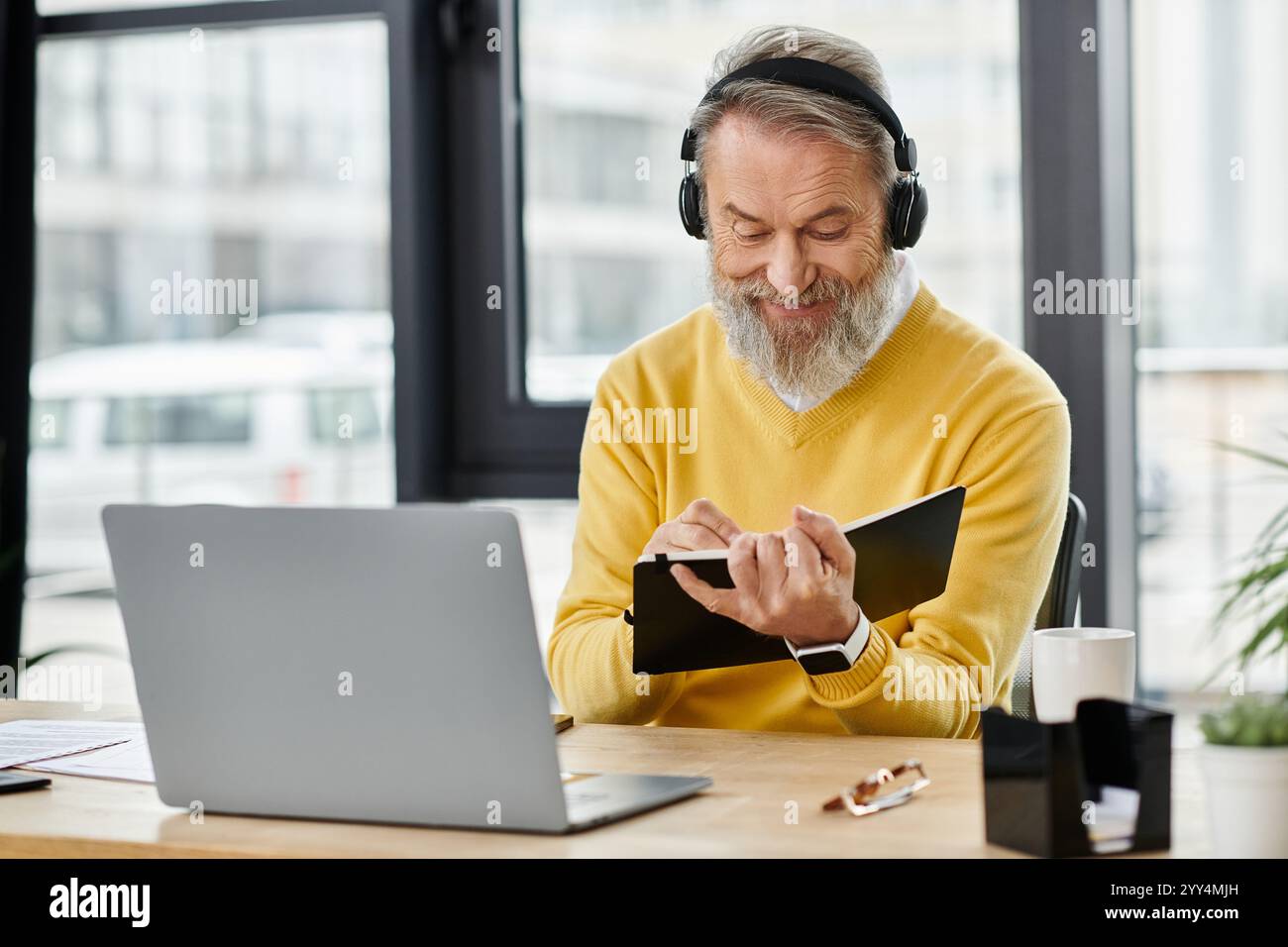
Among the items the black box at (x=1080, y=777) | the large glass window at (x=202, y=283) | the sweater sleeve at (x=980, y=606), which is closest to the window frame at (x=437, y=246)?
the large glass window at (x=202, y=283)

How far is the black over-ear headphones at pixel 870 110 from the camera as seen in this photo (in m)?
1.77

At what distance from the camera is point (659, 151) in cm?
273

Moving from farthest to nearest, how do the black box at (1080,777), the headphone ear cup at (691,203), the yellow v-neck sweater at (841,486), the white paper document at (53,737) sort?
the headphone ear cup at (691,203) < the yellow v-neck sweater at (841,486) < the white paper document at (53,737) < the black box at (1080,777)

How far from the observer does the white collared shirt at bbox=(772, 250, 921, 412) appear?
6.20ft

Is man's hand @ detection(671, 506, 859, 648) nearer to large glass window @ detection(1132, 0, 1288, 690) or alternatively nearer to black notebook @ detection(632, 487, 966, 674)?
black notebook @ detection(632, 487, 966, 674)

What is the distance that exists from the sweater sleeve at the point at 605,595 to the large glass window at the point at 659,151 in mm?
784

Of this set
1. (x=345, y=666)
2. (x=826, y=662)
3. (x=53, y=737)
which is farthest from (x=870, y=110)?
(x=53, y=737)

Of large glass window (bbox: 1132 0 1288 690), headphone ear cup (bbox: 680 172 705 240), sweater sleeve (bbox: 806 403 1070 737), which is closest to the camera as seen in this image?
sweater sleeve (bbox: 806 403 1070 737)

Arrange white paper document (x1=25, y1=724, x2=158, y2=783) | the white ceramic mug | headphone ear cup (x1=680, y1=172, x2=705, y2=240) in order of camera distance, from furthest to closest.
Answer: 1. headphone ear cup (x1=680, y1=172, x2=705, y2=240)
2. white paper document (x1=25, y1=724, x2=158, y2=783)
3. the white ceramic mug

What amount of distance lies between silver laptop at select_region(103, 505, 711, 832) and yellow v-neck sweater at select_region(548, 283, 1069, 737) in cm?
57

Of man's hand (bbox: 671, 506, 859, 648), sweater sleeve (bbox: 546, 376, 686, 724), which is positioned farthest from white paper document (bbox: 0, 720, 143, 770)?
man's hand (bbox: 671, 506, 859, 648)

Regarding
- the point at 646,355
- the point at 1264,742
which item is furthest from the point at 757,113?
the point at 1264,742

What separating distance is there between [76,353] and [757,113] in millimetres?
1822

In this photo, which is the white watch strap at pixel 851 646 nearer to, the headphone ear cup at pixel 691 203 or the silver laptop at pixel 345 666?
the silver laptop at pixel 345 666
